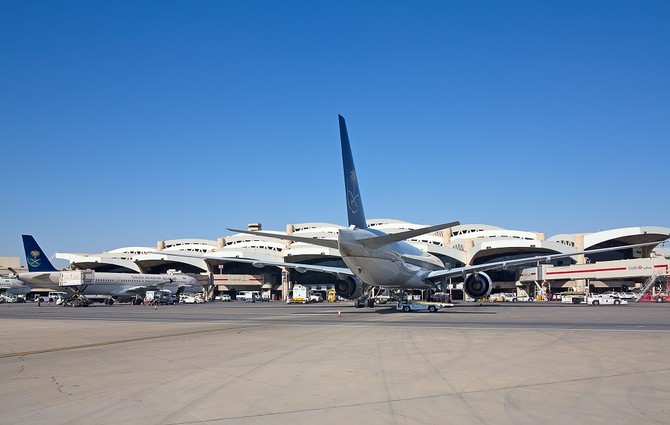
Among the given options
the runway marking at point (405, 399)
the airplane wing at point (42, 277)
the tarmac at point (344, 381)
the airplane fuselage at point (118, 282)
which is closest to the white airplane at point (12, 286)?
the airplane fuselage at point (118, 282)

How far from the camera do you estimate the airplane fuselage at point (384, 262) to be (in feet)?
125

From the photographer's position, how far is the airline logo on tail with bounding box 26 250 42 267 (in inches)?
2881

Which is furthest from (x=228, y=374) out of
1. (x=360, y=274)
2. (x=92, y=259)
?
(x=92, y=259)

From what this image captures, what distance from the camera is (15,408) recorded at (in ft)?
31.9

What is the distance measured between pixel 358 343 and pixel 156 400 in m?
10.4

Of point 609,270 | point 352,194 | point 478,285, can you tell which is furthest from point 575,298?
point 352,194

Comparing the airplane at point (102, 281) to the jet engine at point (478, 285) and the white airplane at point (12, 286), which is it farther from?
the jet engine at point (478, 285)

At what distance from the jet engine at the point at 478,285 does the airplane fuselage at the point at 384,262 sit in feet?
12.1

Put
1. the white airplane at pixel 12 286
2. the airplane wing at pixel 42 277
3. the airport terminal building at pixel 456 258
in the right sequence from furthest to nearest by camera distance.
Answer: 1. the white airplane at pixel 12 286
2. the airport terminal building at pixel 456 258
3. the airplane wing at pixel 42 277

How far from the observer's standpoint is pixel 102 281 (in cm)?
7725

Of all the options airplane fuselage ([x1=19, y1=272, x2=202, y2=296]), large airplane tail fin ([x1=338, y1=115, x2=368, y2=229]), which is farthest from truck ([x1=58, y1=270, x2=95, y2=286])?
large airplane tail fin ([x1=338, y1=115, x2=368, y2=229])

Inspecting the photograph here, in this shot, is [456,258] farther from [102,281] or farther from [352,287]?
[102,281]

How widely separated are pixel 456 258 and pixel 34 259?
208 ft

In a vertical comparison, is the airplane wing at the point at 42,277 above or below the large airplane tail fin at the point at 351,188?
below
